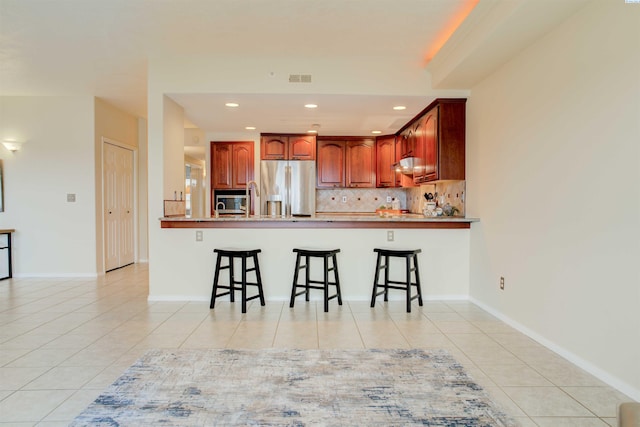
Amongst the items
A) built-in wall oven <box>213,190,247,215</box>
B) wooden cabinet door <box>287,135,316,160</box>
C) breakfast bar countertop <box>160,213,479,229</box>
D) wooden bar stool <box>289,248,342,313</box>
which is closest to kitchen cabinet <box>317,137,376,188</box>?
wooden cabinet door <box>287,135,316,160</box>

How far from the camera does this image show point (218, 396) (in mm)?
2057

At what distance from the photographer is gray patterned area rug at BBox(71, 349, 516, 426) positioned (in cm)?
184

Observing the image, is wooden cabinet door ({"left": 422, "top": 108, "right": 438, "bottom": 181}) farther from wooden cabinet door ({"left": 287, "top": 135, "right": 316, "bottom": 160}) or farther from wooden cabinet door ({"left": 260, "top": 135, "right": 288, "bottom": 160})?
wooden cabinet door ({"left": 260, "top": 135, "right": 288, "bottom": 160})

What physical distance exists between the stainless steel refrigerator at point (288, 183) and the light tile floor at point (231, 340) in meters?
2.68

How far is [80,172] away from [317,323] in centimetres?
427

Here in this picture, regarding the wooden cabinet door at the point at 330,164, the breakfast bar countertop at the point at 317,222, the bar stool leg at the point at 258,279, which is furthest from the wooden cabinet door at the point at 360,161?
the bar stool leg at the point at 258,279

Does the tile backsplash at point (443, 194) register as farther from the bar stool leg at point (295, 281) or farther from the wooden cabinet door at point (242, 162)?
the wooden cabinet door at point (242, 162)

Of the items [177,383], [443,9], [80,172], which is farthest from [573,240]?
[80,172]

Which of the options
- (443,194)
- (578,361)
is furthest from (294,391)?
(443,194)

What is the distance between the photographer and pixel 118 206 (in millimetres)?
6129

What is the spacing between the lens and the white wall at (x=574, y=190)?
6.89 feet

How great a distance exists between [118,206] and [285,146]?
288cm

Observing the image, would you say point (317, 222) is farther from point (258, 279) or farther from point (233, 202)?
point (233, 202)

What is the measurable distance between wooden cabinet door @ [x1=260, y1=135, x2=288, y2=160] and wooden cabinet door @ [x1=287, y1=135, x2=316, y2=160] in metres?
0.08
